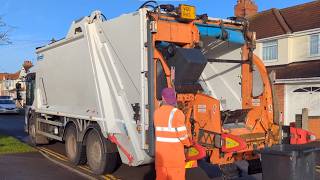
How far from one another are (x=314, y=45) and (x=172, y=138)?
61.1 ft

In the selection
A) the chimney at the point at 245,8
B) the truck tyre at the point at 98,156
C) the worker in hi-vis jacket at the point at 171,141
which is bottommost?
the truck tyre at the point at 98,156

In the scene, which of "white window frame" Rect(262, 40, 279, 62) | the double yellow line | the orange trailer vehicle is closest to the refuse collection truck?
the orange trailer vehicle

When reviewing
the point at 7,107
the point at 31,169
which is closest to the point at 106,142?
the point at 31,169

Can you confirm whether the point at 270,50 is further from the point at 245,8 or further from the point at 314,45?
the point at 245,8

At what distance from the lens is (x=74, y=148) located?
34.7 ft

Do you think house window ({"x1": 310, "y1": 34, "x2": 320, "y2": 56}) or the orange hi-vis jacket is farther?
house window ({"x1": 310, "y1": 34, "x2": 320, "y2": 56})

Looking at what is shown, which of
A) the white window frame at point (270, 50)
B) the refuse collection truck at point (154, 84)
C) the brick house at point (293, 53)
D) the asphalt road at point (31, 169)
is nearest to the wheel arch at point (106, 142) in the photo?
the refuse collection truck at point (154, 84)

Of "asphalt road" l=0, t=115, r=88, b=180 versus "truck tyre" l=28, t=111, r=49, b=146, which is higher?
"truck tyre" l=28, t=111, r=49, b=146

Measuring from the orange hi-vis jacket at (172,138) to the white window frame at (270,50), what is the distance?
19.7 metres

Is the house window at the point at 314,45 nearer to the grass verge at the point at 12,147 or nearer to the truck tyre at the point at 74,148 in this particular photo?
the grass verge at the point at 12,147

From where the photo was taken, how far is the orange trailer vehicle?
749 cm

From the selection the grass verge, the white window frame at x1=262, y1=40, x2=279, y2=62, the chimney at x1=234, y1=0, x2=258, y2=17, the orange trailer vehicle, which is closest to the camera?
the orange trailer vehicle

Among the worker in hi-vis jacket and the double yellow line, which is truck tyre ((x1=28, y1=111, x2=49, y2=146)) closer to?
the double yellow line

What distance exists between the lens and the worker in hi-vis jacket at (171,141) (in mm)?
6207
